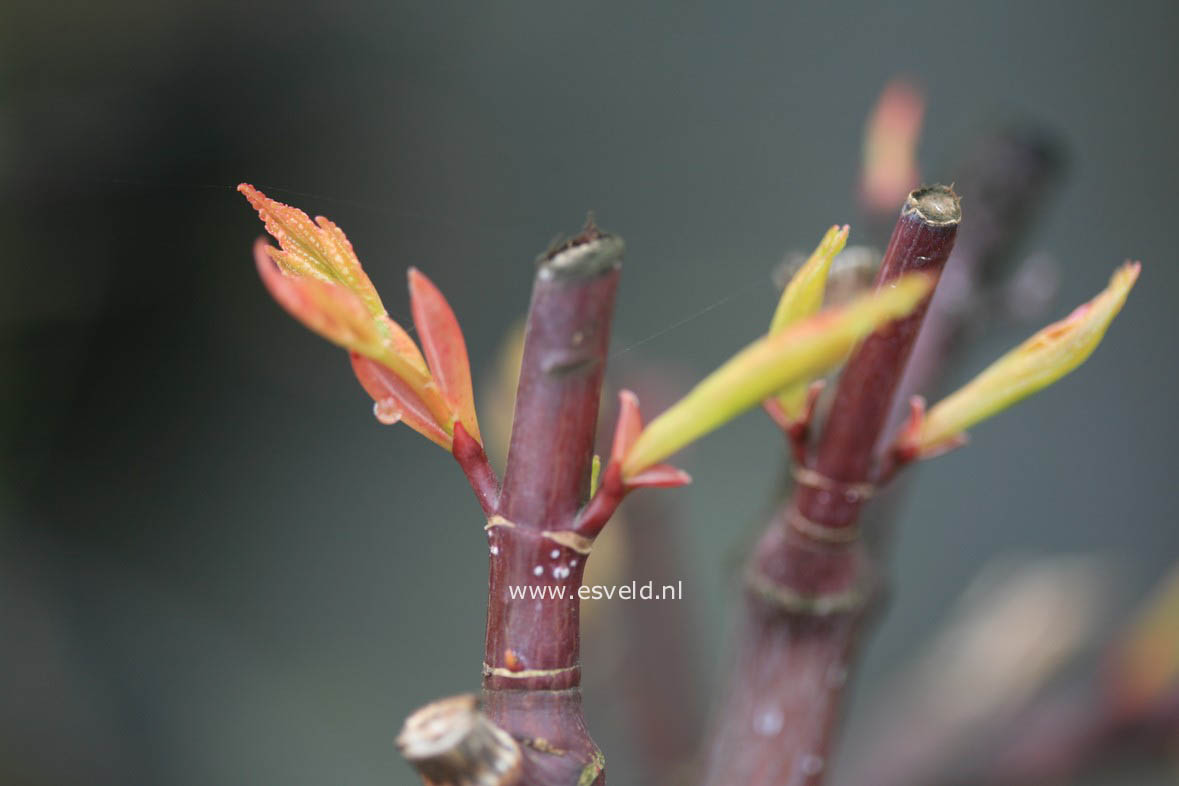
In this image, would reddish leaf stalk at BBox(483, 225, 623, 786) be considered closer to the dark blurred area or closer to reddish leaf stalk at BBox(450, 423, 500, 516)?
reddish leaf stalk at BBox(450, 423, 500, 516)

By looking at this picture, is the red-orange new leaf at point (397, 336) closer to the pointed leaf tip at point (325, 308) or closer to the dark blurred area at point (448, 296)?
the pointed leaf tip at point (325, 308)

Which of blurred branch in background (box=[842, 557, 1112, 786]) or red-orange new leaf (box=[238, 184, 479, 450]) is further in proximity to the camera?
blurred branch in background (box=[842, 557, 1112, 786])

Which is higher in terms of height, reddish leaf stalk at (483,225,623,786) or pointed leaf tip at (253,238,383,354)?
pointed leaf tip at (253,238,383,354)

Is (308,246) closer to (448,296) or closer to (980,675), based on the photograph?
(980,675)

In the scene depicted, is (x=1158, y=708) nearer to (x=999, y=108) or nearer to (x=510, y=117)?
(x=999, y=108)

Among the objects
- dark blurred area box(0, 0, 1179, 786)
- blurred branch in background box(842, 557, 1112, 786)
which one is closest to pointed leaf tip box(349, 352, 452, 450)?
blurred branch in background box(842, 557, 1112, 786)

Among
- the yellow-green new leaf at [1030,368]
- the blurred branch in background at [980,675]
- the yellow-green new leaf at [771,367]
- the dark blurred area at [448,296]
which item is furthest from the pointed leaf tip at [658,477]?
the dark blurred area at [448,296]

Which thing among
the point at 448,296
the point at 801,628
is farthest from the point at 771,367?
the point at 448,296
